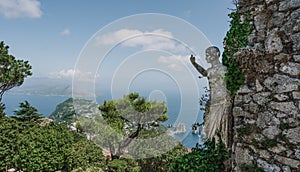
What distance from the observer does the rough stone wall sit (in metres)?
2.04

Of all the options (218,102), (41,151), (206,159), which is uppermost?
(218,102)

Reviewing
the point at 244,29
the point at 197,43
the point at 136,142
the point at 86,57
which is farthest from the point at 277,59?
the point at 136,142

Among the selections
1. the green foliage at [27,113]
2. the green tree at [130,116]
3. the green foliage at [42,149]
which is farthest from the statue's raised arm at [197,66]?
the green foliage at [27,113]

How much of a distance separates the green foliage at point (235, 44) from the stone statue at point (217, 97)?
81 mm

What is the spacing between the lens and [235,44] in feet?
8.54

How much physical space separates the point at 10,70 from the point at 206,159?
8.18 meters

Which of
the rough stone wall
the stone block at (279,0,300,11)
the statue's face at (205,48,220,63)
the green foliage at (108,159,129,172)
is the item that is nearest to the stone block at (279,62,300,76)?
the rough stone wall

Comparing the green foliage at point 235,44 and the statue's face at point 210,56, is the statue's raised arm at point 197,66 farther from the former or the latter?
the green foliage at point 235,44

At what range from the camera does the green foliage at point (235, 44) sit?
2506 millimetres

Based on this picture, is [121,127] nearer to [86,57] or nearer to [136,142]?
[136,142]

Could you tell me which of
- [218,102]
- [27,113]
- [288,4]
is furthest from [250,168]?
[27,113]

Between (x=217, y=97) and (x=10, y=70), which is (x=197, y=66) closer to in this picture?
(x=217, y=97)

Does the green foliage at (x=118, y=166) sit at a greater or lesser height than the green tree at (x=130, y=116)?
lesser

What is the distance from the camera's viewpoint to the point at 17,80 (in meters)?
8.46
